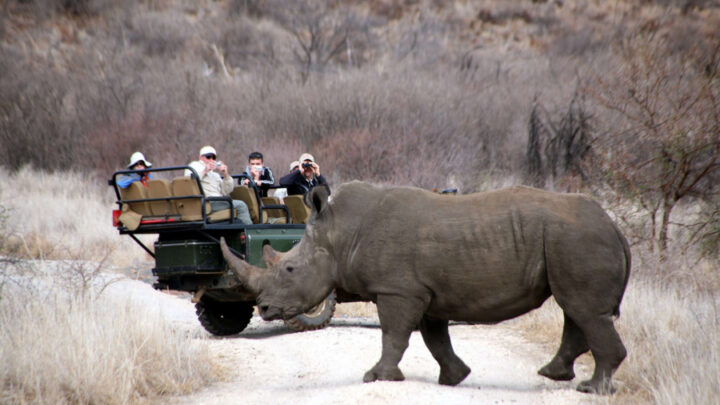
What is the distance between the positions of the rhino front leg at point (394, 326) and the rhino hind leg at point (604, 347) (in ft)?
4.43

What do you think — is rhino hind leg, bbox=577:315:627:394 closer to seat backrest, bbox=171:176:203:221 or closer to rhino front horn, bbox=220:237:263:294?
rhino front horn, bbox=220:237:263:294

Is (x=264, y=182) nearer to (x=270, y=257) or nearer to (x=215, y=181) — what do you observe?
(x=215, y=181)

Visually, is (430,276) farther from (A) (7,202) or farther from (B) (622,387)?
(A) (7,202)

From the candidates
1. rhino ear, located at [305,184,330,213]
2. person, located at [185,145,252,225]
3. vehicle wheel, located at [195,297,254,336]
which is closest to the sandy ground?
vehicle wheel, located at [195,297,254,336]

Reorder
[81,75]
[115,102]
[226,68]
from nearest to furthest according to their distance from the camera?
1. [115,102]
2. [81,75]
3. [226,68]

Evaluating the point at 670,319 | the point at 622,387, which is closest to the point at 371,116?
the point at 670,319

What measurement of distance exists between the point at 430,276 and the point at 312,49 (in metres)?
36.9

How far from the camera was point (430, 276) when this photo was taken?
7062 millimetres

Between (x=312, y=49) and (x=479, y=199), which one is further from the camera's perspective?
(x=312, y=49)

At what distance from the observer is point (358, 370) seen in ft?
28.4

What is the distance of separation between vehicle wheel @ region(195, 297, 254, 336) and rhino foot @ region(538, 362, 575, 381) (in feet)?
18.0

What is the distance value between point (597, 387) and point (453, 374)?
1.28m

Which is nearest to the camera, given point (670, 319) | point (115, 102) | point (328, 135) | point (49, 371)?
point (49, 371)

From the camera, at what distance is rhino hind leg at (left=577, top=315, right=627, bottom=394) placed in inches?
265
